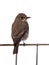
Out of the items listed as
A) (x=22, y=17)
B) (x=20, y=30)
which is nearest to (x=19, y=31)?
(x=20, y=30)

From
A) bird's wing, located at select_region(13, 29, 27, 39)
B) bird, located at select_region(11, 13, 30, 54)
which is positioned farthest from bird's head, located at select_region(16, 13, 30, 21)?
bird's wing, located at select_region(13, 29, 27, 39)

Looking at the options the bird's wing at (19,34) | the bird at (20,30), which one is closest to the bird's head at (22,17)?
the bird at (20,30)

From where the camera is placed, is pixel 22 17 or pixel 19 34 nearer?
pixel 19 34

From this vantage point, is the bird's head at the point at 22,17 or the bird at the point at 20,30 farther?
the bird's head at the point at 22,17

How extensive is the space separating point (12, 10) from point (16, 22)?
0.86 ft

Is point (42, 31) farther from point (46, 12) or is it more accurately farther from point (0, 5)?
point (0, 5)

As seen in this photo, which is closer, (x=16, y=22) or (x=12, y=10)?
(x=16, y=22)

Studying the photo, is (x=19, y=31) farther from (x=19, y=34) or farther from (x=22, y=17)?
(x=22, y=17)

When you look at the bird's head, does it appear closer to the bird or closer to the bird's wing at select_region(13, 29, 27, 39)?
the bird

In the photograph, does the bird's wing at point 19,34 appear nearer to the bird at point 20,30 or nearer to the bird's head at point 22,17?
the bird at point 20,30

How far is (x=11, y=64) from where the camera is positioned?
2.14 m

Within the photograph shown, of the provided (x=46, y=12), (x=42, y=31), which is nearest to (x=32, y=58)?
(x=42, y=31)

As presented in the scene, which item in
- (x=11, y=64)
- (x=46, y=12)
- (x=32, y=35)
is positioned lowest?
(x=11, y=64)

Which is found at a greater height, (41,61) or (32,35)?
(32,35)
